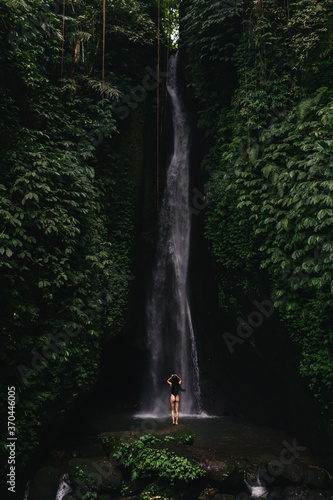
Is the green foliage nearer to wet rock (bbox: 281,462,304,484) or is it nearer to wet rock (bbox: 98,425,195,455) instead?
wet rock (bbox: 98,425,195,455)

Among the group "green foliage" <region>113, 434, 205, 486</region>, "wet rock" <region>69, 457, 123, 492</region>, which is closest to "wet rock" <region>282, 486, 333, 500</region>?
"green foliage" <region>113, 434, 205, 486</region>

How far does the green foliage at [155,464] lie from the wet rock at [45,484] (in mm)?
1184

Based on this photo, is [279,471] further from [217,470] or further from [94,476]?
[94,476]

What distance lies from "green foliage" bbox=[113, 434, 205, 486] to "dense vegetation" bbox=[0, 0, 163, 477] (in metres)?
1.70

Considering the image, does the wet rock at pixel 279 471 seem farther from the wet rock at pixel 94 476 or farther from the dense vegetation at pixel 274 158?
the wet rock at pixel 94 476

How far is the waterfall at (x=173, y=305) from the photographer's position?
10.9 meters

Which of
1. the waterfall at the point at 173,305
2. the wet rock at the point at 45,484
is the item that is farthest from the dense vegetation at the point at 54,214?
the waterfall at the point at 173,305

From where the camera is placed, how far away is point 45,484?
6.00m

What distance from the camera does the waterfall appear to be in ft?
35.8

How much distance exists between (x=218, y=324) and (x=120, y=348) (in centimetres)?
342

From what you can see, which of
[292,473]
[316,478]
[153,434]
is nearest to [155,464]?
[153,434]

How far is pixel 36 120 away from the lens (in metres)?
8.10

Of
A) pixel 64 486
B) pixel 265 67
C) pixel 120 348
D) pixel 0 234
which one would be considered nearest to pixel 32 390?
pixel 64 486

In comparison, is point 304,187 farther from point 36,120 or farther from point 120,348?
point 120,348
